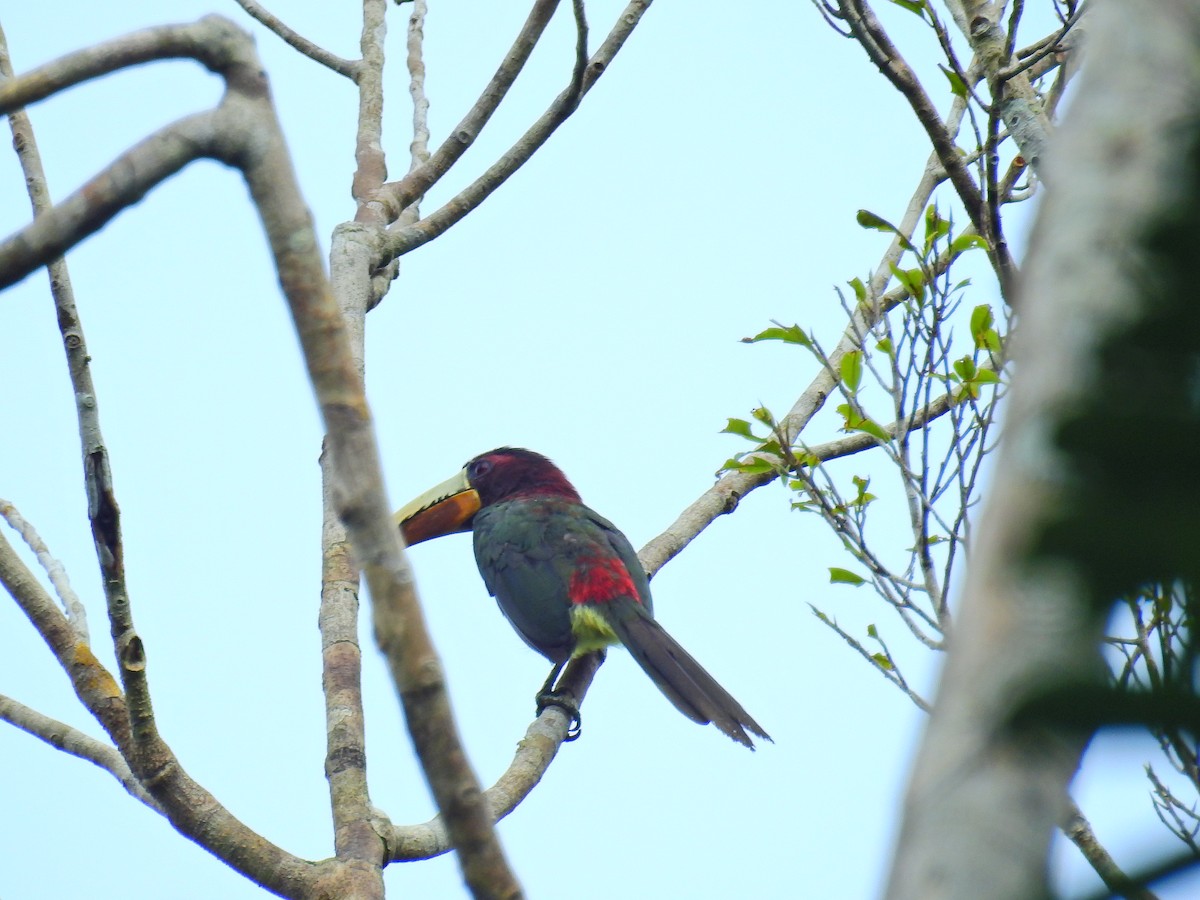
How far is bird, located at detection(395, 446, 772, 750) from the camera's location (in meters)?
4.92

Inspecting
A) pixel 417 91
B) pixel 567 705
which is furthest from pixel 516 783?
pixel 417 91

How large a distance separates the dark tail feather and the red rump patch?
0.10 meters

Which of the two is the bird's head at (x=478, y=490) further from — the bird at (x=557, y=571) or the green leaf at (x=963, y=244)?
the green leaf at (x=963, y=244)

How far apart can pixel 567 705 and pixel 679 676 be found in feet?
1.52

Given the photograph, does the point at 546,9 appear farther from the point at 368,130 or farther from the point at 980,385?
the point at 980,385

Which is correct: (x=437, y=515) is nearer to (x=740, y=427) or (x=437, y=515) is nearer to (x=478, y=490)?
(x=478, y=490)

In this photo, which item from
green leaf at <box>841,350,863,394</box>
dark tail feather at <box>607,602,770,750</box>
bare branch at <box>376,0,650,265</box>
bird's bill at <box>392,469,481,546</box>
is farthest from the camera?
bird's bill at <box>392,469,481,546</box>

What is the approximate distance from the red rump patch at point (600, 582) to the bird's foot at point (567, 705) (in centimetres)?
53

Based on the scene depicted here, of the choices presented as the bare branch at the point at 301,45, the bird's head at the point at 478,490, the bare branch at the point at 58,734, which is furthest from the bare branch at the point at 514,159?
the bird's head at the point at 478,490

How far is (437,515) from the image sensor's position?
6.86 meters

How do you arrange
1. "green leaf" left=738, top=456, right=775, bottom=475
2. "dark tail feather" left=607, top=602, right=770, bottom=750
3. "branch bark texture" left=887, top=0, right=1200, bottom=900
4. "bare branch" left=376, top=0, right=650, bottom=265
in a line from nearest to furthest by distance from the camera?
"branch bark texture" left=887, top=0, right=1200, bottom=900
"green leaf" left=738, top=456, right=775, bottom=475
"bare branch" left=376, top=0, right=650, bottom=265
"dark tail feather" left=607, top=602, right=770, bottom=750

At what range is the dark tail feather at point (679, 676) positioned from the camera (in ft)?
15.5

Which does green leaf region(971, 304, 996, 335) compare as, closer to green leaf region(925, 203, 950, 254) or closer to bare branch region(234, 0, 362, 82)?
green leaf region(925, 203, 950, 254)

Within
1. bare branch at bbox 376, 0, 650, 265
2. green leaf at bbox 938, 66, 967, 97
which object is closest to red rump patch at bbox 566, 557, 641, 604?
bare branch at bbox 376, 0, 650, 265
